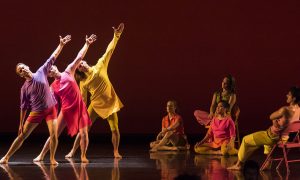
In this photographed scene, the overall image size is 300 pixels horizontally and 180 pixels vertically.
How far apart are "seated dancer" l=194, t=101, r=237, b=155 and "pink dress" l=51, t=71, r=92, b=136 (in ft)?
6.84

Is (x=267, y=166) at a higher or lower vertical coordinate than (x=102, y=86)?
lower

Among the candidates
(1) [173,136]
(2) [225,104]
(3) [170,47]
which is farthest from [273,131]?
(3) [170,47]

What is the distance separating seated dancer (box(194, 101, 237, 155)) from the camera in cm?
923

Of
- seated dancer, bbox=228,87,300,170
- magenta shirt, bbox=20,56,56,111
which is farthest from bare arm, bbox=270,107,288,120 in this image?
magenta shirt, bbox=20,56,56,111

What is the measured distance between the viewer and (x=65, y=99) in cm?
800

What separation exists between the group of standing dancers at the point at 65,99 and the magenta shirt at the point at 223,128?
153 cm

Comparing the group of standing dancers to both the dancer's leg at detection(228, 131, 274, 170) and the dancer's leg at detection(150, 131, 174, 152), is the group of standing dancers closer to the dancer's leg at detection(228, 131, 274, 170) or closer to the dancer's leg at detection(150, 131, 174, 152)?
the dancer's leg at detection(150, 131, 174, 152)

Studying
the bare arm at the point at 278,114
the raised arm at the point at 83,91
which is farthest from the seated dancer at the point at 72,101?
the bare arm at the point at 278,114

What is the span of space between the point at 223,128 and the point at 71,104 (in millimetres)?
2357

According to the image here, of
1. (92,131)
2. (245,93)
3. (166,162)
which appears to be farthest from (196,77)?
(166,162)

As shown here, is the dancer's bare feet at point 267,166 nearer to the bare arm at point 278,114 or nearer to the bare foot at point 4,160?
the bare arm at point 278,114

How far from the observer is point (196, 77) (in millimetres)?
11922

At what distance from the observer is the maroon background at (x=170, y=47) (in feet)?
37.9

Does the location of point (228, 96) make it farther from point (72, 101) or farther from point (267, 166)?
point (72, 101)
